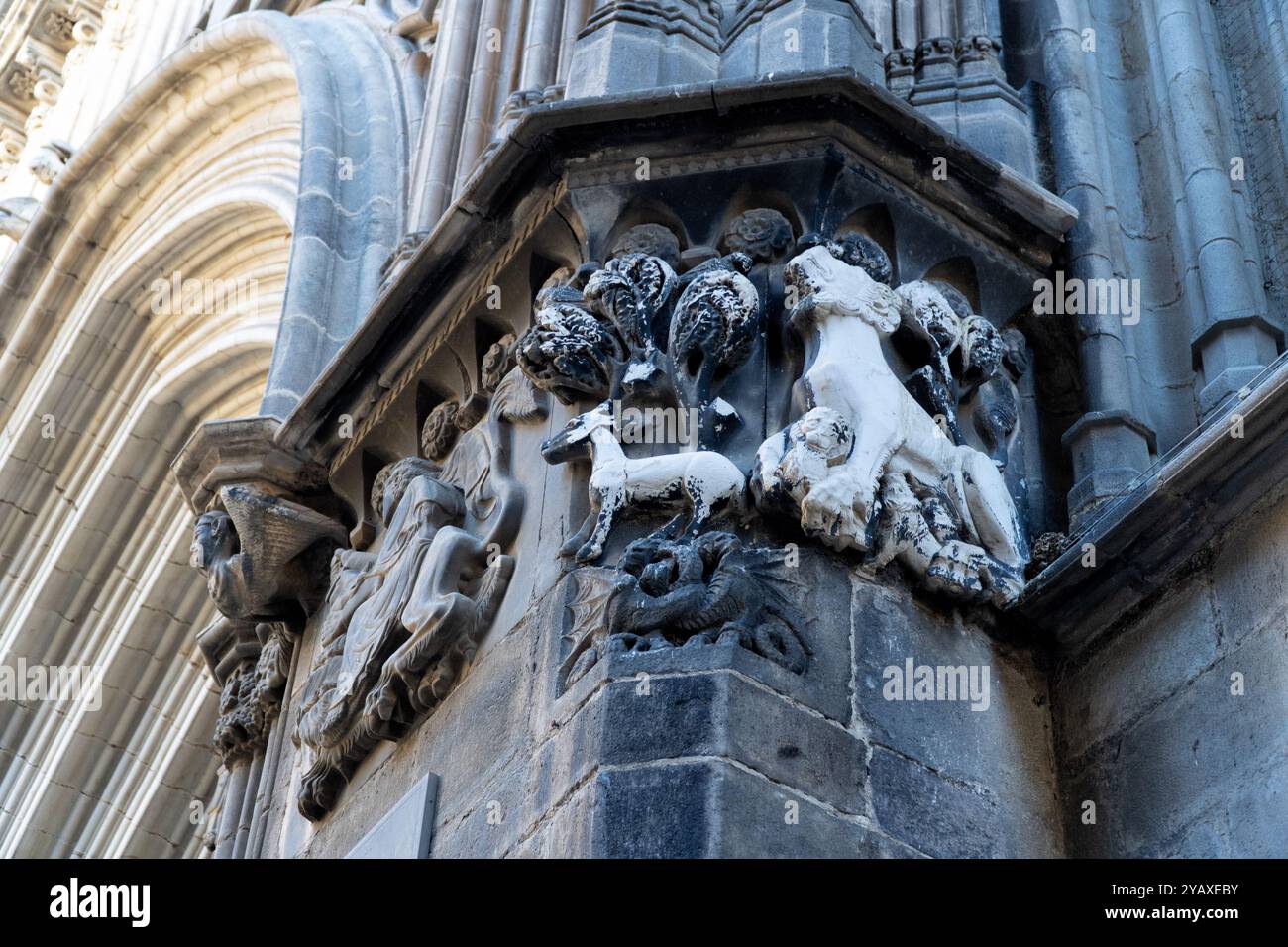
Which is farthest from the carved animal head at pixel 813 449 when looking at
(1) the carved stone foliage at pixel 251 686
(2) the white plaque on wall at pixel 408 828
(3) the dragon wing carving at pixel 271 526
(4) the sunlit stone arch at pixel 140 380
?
(4) the sunlit stone arch at pixel 140 380

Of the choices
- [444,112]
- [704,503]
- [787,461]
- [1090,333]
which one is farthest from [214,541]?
[1090,333]

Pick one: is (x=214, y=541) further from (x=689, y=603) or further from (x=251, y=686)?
(x=689, y=603)

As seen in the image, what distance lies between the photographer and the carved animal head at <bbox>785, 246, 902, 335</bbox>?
5.28m

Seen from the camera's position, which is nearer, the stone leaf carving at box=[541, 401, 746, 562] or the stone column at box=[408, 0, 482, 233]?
the stone leaf carving at box=[541, 401, 746, 562]

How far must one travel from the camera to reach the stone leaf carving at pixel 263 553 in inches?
261

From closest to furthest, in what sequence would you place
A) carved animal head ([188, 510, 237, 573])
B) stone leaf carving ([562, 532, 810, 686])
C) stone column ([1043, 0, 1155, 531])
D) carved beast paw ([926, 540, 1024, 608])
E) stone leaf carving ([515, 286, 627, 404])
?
stone leaf carving ([562, 532, 810, 686]) < carved beast paw ([926, 540, 1024, 608]) < stone leaf carving ([515, 286, 627, 404]) < stone column ([1043, 0, 1155, 531]) < carved animal head ([188, 510, 237, 573])

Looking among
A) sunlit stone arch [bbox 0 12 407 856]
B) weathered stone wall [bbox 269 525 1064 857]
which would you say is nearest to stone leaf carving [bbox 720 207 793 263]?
weathered stone wall [bbox 269 525 1064 857]

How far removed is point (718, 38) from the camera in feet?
21.0

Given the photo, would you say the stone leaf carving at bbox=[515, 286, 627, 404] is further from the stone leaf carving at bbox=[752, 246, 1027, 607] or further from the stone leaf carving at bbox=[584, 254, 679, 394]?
the stone leaf carving at bbox=[752, 246, 1027, 607]

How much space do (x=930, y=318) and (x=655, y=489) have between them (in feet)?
2.99

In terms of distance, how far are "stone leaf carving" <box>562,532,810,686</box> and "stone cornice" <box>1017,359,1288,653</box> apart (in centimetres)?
69

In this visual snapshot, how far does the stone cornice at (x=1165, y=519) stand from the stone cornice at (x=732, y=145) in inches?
34.9

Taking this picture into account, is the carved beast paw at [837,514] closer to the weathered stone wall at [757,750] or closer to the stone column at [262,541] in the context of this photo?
the weathered stone wall at [757,750]
